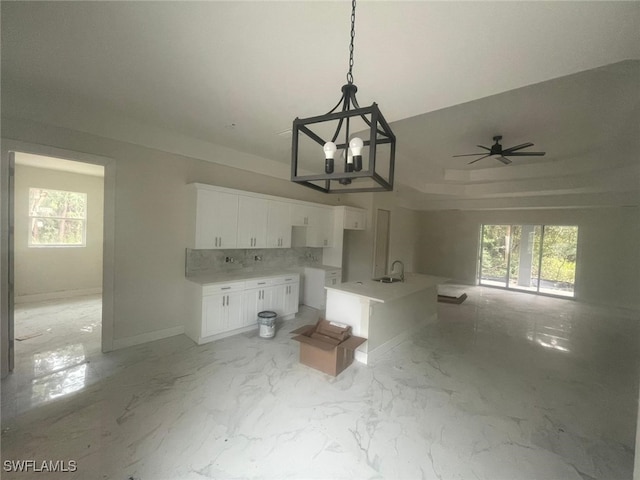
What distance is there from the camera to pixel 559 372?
2.93 m

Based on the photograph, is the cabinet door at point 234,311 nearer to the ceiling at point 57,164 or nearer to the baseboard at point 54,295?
the ceiling at point 57,164

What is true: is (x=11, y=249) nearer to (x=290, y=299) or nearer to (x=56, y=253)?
(x=290, y=299)

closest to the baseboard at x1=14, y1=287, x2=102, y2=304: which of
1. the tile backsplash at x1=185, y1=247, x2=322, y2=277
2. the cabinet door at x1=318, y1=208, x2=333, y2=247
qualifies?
the tile backsplash at x1=185, y1=247, x2=322, y2=277

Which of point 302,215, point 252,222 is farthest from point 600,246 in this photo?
point 252,222

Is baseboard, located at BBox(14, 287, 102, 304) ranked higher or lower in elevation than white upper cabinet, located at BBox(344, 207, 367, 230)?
lower

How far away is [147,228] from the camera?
331cm

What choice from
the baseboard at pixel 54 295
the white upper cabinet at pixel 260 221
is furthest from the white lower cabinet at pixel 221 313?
the baseboard at pixel 54 295

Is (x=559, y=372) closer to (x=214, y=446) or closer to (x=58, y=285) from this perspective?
(x=214, y=446)

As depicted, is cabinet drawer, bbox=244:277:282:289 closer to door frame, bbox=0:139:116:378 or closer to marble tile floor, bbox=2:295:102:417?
door frame, bbox=0:139:116:378

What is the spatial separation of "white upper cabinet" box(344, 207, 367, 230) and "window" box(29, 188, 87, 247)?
584cm

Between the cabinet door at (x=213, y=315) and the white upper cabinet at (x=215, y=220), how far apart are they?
753 mm

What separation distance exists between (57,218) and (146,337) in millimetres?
4079

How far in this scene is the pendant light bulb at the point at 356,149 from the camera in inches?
51.0

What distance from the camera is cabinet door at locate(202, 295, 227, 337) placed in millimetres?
3285
